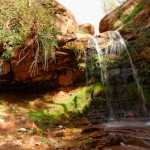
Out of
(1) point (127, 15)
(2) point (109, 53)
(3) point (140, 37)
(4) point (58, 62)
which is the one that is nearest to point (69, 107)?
(4) point (58, 62)

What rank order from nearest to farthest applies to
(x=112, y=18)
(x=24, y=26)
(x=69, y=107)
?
(x=24, y=26) → (x=69, y=107) → (x=112, y=18)

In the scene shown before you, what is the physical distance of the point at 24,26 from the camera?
10797 mm

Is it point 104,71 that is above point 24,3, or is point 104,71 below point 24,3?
below

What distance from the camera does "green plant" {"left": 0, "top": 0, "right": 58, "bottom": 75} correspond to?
33.4ft

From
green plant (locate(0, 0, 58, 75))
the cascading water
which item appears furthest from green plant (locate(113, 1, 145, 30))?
green plant (locate(0, 0, 58, 75))

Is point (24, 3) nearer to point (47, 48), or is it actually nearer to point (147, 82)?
point (47, 48)

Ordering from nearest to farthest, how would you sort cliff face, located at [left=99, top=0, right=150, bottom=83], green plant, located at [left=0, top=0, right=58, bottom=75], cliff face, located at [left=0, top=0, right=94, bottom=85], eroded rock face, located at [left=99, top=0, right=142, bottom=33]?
1. green plant, located at [left=0, top=0, right=58, bottom=75]
2. cliff face, located at [left=99, top=0, right=150, bottom=83]
3. cliff face, located at [left=0, top=0, right=94, bottom=85]
4. eroded rock face, located at [left=99, top=0, right=142, bottom=33]

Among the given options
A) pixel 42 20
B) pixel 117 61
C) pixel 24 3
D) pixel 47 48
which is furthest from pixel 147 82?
pixel 24 3

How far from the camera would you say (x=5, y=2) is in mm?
9984

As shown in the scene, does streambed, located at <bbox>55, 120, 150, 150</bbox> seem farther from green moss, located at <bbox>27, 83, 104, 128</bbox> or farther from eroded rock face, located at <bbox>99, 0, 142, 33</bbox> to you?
eroded rock face, located at <bbox>99, 0, 142, 33</bbox>

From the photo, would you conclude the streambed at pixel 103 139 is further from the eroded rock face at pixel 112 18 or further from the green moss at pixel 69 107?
the eroded rock face at pixel 112 18

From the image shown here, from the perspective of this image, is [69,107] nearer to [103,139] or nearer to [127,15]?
[103,139]

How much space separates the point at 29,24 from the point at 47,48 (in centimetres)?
170

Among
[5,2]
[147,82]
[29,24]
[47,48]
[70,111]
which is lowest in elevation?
[70,111]
